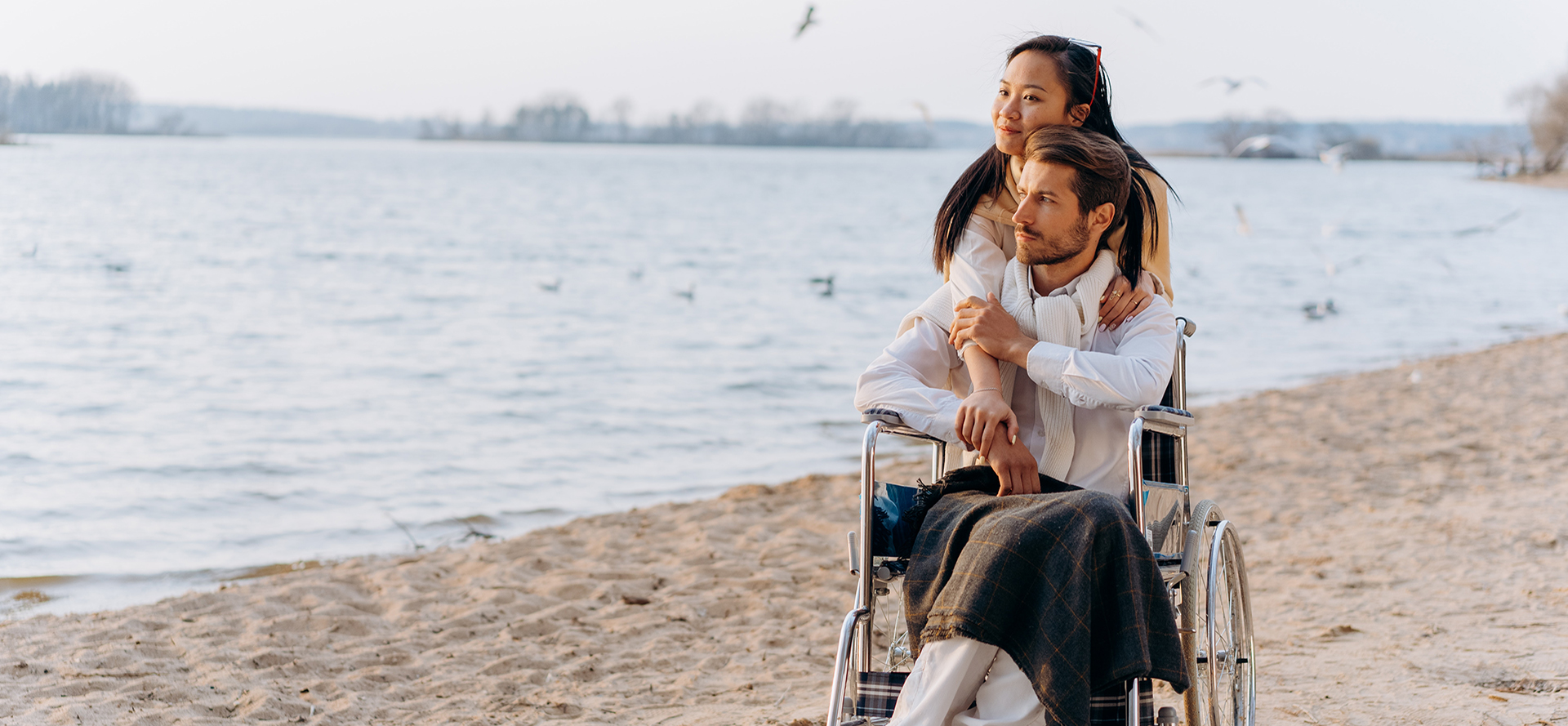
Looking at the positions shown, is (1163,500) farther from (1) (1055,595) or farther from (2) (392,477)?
(2) (392,477)

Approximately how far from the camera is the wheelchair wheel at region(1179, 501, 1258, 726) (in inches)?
92.8

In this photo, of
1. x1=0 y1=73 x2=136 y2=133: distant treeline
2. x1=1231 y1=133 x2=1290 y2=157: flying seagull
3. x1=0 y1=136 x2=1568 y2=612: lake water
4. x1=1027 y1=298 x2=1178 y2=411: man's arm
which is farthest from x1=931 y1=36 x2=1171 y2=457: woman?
x1=0 y1=73 x2=136 y2=133: distant treeline

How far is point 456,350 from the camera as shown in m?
12.1

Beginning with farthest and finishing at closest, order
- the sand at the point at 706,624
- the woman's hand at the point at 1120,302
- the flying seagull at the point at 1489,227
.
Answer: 1. the flying seagull at the point at 1489,227
2. the sand at the point at 706,624
3. the woman's hand at the point at 1120,302

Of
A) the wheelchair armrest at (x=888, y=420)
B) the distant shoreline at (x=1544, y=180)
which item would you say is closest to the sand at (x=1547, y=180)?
the distant shoreline at (x=1544, y=180)

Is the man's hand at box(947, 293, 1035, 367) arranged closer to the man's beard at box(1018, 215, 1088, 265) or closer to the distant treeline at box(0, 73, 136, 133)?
the man's beard at box(1018, 215, 1088, 265)

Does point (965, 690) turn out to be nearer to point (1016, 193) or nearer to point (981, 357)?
point (981, 357)

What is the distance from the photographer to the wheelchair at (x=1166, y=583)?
2178mm

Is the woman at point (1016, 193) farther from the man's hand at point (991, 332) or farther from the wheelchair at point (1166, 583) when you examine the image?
the wheelchair at point (1166, 583)

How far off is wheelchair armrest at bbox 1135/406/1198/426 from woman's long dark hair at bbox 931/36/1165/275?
12.5 inches

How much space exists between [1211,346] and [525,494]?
946 centimetres

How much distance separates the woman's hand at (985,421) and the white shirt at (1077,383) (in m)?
0.05

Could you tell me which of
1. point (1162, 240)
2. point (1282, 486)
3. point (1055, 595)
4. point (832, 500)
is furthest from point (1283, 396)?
point (1055, 595)

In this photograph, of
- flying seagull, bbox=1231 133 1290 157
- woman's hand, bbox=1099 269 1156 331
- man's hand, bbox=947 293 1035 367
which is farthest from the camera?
flying seagull, bbox=1231 133 1290 157
